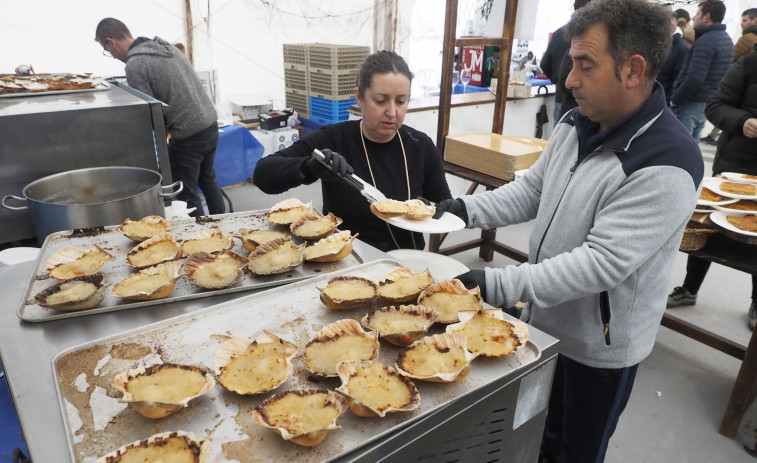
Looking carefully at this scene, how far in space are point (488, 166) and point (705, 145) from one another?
8.07 metres

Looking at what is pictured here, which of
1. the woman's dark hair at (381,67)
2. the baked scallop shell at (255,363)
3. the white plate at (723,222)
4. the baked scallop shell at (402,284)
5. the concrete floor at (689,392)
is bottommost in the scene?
the concrete floor at (689,392)

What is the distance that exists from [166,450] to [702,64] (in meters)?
6.98

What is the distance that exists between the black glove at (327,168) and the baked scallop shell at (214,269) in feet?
2.07

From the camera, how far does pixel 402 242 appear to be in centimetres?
230

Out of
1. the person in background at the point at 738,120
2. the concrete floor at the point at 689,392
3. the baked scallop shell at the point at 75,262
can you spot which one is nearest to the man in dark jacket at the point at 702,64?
the person in background at the point at 738,120

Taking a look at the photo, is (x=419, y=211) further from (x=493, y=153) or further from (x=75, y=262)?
(x=493, y=153)

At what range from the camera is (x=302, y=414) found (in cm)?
90

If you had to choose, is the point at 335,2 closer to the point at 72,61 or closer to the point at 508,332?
the point at 72,61

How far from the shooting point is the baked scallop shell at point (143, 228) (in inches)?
60.6

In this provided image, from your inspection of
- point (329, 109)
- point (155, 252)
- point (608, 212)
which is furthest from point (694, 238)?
point (329, 109)

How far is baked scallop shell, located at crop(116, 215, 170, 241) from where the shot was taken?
1.54 m

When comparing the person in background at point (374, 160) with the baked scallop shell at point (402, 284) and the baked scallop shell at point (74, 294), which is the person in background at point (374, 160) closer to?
the baked scallop shell at point (402, 284)

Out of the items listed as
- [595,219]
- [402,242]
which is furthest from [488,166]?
[595,219]

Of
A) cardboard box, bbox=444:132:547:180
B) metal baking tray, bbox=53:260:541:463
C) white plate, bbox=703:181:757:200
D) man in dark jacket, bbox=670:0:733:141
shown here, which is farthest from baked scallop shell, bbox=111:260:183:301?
man in dark jacket, bbox=670:0:733:141
